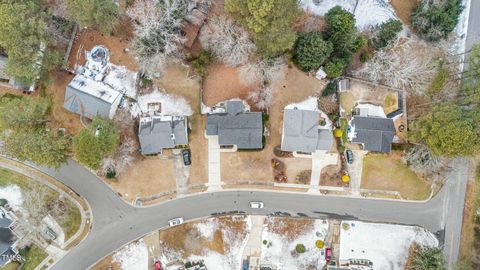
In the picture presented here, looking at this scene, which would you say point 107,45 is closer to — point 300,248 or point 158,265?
point 158,265

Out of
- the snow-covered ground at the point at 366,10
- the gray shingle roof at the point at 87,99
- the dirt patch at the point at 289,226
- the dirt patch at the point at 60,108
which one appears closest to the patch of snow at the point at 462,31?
the snow-covered ground at the point at 366,10

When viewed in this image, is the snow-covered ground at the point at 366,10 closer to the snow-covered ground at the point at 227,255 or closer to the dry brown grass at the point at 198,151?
the dry brown grass at the point at 198,151

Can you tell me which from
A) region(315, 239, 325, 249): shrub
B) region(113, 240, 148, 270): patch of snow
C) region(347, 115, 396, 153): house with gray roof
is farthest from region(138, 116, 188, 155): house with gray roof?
region(347, 115, 396, 153): house with gray roof

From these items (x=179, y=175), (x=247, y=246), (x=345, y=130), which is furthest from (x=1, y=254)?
(x=345, y=130)

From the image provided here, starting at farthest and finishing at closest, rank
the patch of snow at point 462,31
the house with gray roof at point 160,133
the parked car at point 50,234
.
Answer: the patch of snow at point 462,31 → the parked car at point 50,234 → the house with gray roof at point 160,133

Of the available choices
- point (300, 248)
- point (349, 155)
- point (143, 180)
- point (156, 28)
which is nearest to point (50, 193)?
point (143, 180)

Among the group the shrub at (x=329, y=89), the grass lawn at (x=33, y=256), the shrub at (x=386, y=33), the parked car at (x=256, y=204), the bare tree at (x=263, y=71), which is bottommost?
the grass lawn at (x=33, y=256)
